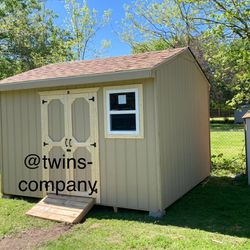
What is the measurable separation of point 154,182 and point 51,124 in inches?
92.9

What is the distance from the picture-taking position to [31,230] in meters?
4.89

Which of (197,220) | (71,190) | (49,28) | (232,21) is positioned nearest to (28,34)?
(49,28)

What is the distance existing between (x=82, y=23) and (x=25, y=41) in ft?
16.5

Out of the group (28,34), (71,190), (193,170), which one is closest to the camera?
(71,190)

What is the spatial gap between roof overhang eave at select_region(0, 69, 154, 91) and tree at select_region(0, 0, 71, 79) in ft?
43.9

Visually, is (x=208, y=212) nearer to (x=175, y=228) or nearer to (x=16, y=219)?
(x=175, y=228)

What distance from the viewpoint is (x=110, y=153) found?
5660mm

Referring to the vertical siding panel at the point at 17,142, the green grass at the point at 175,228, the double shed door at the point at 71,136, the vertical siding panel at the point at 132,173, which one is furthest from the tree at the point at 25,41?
the green grass at the point at 175,228

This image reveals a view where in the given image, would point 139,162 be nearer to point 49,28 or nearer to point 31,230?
point 31,230

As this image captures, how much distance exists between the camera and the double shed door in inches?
228

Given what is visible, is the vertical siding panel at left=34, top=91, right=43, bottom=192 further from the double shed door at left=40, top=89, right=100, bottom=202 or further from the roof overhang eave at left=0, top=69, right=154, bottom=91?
the roof overhang eave at left=0, top=69, right=154, bottom=91

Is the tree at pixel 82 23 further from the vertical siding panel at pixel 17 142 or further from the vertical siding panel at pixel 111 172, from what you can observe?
the vertical siding panel at pixel 111 172

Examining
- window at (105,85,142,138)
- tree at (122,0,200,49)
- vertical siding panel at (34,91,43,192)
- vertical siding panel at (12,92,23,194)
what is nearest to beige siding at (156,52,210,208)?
window at (105,85,142,138)

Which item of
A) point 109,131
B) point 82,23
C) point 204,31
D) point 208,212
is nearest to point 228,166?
point 208,212
